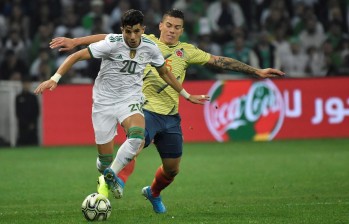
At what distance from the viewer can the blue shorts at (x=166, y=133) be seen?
10.4 meters

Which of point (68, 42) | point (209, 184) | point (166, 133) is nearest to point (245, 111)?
point (209, 184)

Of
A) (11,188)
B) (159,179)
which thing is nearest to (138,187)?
(11,188)

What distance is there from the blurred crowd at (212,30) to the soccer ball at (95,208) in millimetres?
12143

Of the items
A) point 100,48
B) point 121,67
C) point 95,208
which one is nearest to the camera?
point 95,208

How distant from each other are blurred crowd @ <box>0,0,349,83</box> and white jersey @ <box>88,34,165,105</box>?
1140 centimetres

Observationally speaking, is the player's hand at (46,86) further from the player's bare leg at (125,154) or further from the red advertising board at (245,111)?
the red advertising board at (245,111)

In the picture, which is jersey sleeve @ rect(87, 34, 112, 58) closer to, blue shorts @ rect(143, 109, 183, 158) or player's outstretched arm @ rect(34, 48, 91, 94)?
player's outstretched arm @ rect(34, 48, 91, 94)

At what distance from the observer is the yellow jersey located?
1057 centimetres

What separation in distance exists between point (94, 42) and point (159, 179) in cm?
184

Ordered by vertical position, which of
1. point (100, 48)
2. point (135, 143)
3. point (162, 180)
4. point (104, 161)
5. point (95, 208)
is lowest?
point (162, 180)

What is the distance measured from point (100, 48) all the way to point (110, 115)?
0.76 m

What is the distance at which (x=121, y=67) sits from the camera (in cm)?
985

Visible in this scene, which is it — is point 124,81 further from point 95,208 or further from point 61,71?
point 95,208

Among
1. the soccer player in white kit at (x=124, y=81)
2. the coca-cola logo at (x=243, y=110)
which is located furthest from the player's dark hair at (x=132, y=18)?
the coca-cola logo at (x=243, y=110)
